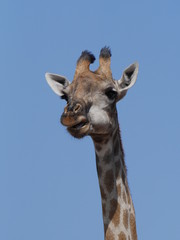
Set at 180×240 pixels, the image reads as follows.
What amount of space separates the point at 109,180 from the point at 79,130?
1.09 m

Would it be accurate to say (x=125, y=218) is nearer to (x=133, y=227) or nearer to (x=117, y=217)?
(x=117, y=217)

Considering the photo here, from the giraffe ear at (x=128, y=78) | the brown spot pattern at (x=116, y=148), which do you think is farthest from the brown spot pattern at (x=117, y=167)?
the giraffe ear at (x=128, y=78)

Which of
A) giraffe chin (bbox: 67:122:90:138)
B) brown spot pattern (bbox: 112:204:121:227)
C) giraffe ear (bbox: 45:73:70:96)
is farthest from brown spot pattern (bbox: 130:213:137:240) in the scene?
giraffe ear (bbox: 45:73:70:96)

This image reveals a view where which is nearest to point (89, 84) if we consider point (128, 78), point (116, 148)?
point (128, 78)

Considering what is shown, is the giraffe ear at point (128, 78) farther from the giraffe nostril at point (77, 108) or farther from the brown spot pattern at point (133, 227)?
the brown spot pattern at point (133, 227)

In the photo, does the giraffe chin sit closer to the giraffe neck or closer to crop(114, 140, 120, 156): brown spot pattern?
the giraffe neck

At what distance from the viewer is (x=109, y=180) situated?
31.2 feet

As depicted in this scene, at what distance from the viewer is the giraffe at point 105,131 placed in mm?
9102

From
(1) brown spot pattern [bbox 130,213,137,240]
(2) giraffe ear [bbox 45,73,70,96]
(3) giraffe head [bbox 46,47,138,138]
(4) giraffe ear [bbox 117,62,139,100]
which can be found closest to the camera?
(3) giraffe head [bbox 46,47,138,138]

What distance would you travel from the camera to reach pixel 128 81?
408 inches

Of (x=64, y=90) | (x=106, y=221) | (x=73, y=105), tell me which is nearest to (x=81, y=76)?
(x=64, y=90)

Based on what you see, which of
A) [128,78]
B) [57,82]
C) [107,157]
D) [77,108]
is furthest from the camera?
[57,82]

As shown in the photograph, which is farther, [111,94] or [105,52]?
[105,52]

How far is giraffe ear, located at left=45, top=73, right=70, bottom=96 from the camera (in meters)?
10.6
